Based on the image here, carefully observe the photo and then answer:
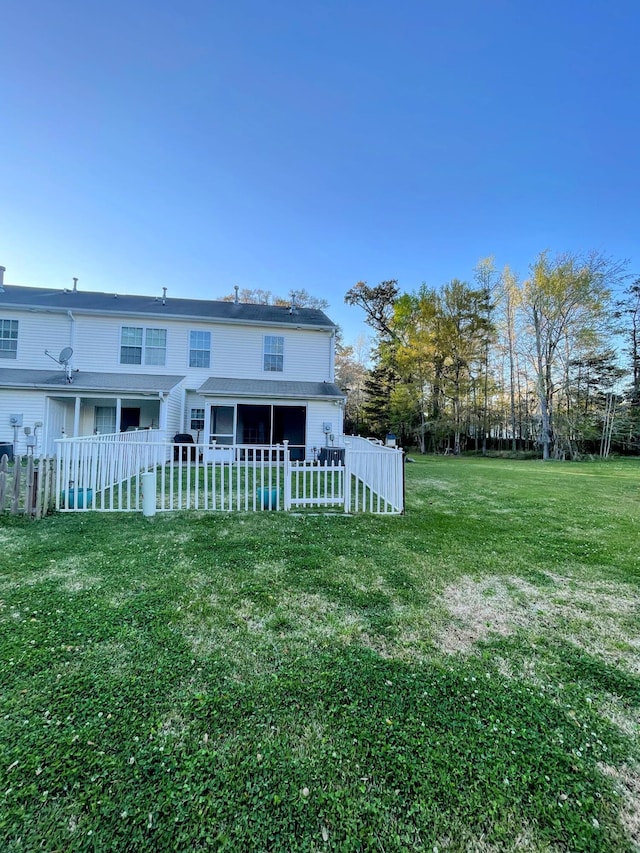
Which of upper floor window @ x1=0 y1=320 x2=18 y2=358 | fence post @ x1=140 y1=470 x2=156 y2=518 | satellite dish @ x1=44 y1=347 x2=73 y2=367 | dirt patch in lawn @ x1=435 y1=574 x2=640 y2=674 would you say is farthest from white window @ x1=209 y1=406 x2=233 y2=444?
dirt patch in lawn @ x1=435 y1=574 x2=640 y2=674

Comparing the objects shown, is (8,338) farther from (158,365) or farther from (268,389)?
(268,389)

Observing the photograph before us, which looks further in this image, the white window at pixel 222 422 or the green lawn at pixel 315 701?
the white window at pixel 222 422

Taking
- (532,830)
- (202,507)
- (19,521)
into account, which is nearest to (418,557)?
(532,830)

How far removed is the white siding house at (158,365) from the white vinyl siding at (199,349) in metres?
0.04

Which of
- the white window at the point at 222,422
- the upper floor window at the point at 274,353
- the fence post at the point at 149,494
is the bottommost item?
the fence post at the point at 149,494

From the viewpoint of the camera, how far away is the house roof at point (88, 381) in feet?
36.9

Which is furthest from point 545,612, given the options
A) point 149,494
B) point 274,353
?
point 274,353

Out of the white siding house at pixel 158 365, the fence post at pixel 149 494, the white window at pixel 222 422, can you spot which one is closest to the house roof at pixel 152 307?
the white siding house at pixel 158 365

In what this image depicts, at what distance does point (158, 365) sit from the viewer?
13367mm

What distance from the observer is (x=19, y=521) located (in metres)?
5.04

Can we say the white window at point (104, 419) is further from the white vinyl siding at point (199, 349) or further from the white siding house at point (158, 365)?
the white vinyl siding at point (199, 349)

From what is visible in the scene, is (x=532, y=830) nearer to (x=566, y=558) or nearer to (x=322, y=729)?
(x=322, y=729)

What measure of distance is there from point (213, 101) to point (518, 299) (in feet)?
64.2

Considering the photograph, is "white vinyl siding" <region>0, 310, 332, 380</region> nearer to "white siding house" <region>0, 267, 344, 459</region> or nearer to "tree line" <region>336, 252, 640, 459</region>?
"white siding house" <region>0, 267, 344, 459</region>
